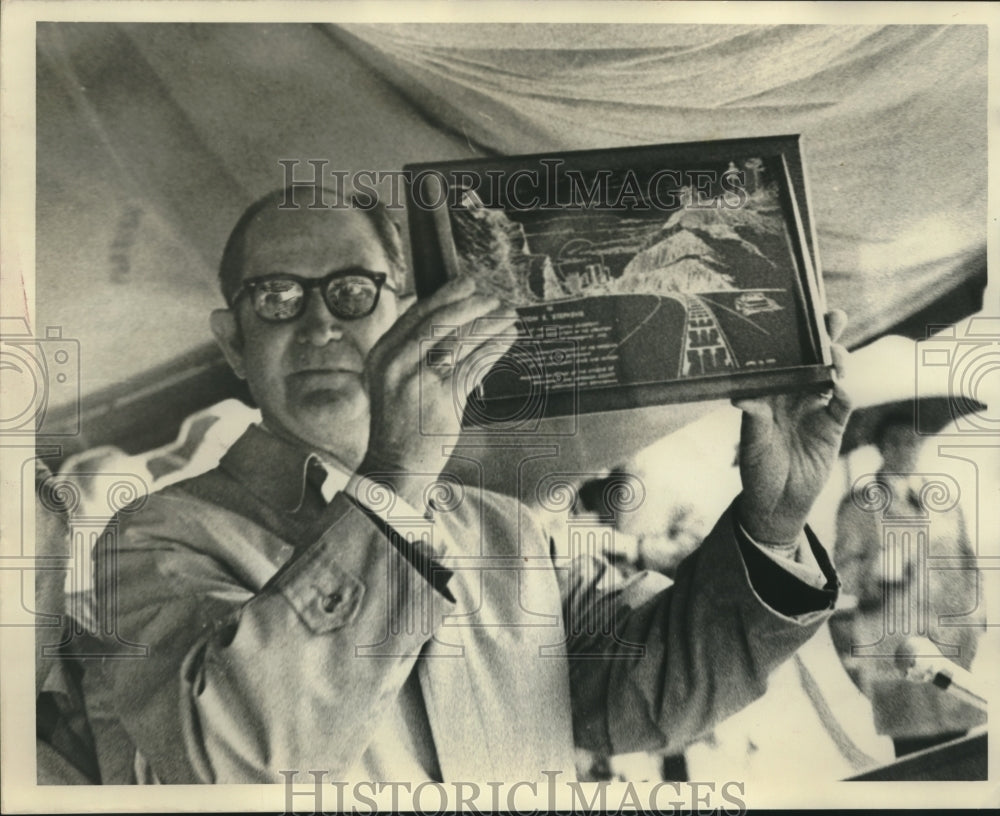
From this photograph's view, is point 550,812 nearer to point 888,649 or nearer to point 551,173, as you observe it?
point 888,649

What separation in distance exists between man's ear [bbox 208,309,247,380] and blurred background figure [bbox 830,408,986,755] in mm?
1573

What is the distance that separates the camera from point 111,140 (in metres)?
2.62

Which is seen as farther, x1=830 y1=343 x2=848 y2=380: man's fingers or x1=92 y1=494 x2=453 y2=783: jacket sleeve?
x1=830 y1=343 x2=848 y2=380: man's fingers

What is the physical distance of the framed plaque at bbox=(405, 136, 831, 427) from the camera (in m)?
2.62

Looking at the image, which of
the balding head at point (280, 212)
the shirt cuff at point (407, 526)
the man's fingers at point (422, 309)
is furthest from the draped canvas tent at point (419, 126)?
the shirt cuff at point (407, 526)

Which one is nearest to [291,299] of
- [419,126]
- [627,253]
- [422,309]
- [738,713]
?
[422,309]

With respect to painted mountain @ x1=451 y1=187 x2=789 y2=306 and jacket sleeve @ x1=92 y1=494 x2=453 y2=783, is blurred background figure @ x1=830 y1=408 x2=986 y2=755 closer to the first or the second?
painted mountain @ x1=451 y1=187 x2=789 y2=306

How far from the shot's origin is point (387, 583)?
2.57 meters

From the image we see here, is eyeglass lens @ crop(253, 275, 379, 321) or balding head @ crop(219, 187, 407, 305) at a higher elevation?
balding head @ crop(219, 187, 407, 305)

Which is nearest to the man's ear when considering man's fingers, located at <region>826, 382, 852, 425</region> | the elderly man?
the elderly man

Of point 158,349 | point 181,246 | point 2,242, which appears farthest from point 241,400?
point 2,242

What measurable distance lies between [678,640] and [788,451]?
56 centimetres

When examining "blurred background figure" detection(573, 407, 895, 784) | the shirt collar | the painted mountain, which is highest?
the painted mountain

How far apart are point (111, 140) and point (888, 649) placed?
2.38m
